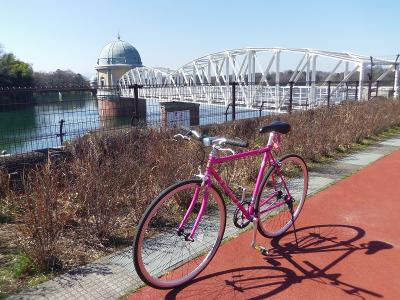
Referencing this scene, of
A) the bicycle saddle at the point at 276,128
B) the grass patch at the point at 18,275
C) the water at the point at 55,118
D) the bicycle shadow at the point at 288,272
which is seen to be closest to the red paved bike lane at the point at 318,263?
the bicycle shadow at the point at 288,272

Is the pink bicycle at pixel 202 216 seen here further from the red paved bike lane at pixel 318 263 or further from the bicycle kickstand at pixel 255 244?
the red paved bike lane at pixel 318 263

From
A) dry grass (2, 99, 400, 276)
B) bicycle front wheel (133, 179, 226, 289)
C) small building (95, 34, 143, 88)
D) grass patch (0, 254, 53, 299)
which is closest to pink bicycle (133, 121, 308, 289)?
bicycle front wheel (133, 179, 226, 289)

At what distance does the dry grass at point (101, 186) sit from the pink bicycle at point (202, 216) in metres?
0.43

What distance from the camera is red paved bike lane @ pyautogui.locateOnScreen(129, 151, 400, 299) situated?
114 inches

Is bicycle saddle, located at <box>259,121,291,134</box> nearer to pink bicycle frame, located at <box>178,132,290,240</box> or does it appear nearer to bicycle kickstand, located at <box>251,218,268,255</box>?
pink bicycle frame, located at <box>178,132,290,240</box>

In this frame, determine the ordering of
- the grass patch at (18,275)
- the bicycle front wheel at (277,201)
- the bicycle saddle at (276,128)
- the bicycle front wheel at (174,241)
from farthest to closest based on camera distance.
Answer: the bicycle front wheel at (277,201)
the bicycle saddle at (276,128)
the grass patch at (18,275)
the bicycle front wheel at (174,241)

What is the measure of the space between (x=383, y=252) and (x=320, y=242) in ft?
1.91

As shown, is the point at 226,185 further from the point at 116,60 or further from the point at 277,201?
the point at 116,60

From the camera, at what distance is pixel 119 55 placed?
9025cm

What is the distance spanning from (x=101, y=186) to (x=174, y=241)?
3.13 feet

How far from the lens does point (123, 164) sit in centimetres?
445

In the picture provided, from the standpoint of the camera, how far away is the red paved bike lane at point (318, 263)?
9.52 ft

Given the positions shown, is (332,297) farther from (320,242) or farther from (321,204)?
(321,204)

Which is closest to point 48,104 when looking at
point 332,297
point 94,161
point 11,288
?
point 94,161
